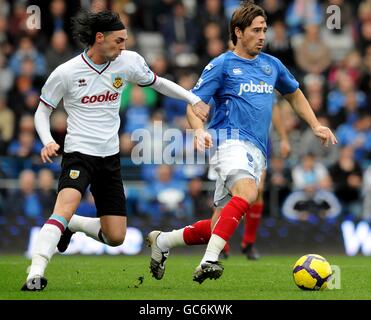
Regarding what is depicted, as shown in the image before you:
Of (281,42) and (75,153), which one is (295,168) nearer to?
(281,42)

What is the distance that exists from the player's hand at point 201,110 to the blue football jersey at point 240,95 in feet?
0.69

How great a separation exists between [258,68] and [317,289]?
2.17 meters

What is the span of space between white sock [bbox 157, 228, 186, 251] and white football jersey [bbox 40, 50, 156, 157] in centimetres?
102

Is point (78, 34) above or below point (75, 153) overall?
above

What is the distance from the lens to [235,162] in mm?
9570

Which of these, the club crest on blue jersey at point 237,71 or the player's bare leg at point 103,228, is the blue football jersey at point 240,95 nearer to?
the club crest on blue jersey at point 237,71

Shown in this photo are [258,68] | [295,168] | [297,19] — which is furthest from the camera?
[297,19]

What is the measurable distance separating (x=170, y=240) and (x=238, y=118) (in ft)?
4.51

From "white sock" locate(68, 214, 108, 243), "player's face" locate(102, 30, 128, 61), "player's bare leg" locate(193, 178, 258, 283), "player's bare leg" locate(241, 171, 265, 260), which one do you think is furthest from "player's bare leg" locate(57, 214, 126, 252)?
"player's bare leg" locate(241, 171, 265, 260)

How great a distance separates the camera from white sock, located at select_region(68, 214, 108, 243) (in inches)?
411

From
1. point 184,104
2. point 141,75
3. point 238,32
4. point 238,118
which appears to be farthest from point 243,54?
point 184,104

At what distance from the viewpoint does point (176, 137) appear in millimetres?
17484
